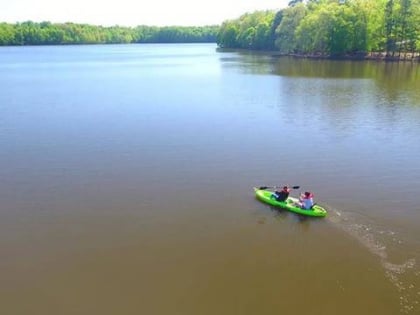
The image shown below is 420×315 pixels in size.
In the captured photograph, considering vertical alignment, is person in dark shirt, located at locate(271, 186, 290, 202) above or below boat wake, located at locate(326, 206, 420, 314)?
above

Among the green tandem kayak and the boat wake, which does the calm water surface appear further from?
the green tandem kayak

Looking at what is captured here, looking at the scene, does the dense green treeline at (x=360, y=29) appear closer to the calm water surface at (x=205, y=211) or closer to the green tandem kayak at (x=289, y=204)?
the calm water surface at (x=205, y=211)

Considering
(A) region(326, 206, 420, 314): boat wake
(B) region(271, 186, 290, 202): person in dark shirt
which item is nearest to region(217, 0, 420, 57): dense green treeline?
(B) region(271, 186, 290, 202): person in dark shirt

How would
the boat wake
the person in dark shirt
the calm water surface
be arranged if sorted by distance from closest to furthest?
the boat wake → the calm water surface → the person in dark shirt

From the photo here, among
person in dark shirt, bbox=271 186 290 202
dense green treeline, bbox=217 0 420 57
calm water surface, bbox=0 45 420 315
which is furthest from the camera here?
dense green treeline, bbox=217 0 420 57

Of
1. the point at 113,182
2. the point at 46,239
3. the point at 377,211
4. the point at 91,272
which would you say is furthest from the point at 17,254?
the point at 377,211

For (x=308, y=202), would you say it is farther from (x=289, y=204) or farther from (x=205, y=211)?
(x=205, y=211)
